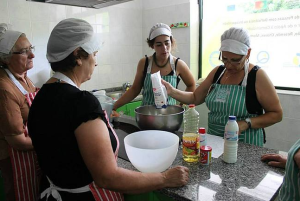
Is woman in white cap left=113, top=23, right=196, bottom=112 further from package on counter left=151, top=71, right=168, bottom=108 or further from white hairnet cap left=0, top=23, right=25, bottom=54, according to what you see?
white hairnet cap left=0, top=23, right=25, bottom=54

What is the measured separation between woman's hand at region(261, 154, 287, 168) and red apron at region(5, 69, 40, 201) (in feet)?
4.56

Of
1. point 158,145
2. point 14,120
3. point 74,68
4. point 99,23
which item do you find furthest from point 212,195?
point 99,23

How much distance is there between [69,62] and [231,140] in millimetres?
831

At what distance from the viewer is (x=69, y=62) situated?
3.14 feet

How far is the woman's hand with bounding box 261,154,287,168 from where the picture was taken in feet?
3.68

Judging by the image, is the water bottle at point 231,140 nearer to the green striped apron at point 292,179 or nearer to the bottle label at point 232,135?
the bottle label at point 232,135

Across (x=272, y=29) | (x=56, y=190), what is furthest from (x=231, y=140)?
(x=272, y=29)

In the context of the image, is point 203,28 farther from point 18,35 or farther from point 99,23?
point 18,35

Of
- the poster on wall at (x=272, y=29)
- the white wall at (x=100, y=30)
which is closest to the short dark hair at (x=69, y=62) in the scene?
the white wall at (x=100, y=30)

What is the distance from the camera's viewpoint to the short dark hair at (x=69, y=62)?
3.12 ft

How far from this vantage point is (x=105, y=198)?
1.04 m

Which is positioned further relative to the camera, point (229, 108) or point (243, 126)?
point (229, 108)

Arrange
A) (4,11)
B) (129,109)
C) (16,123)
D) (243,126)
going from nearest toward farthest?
(16,123)
(243,126)
(4,11)
(129,109)

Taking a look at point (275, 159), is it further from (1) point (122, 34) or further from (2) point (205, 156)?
(1) point (122, 34)
